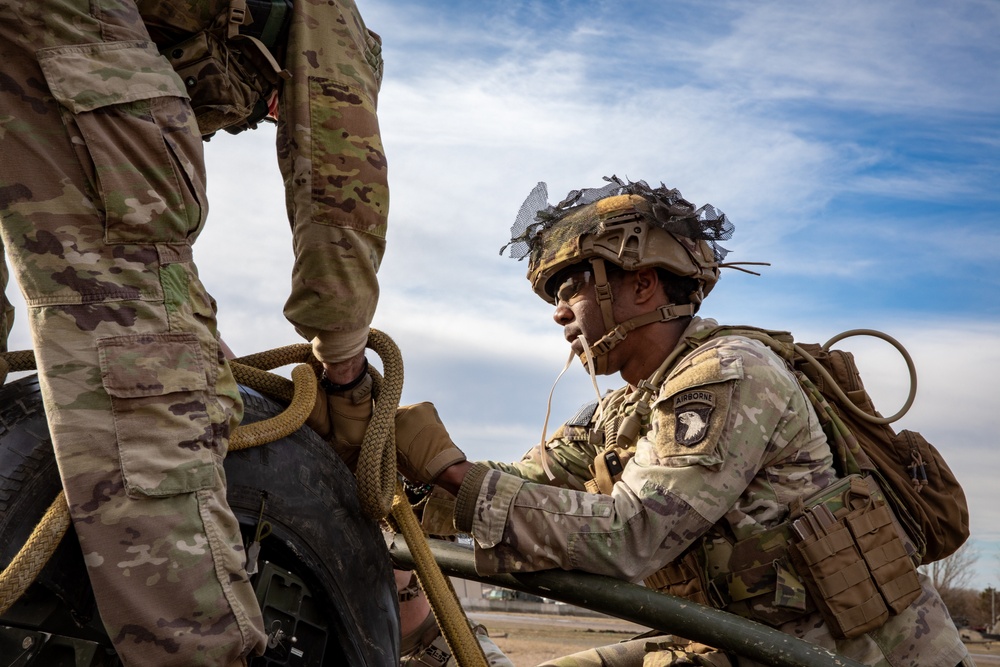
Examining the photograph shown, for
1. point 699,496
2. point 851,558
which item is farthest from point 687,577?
point 851,558

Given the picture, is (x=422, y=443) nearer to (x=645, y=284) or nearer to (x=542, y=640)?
(x=645, y=284)

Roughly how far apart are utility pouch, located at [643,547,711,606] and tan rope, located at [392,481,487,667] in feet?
2.84

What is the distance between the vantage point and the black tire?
198 centimetres

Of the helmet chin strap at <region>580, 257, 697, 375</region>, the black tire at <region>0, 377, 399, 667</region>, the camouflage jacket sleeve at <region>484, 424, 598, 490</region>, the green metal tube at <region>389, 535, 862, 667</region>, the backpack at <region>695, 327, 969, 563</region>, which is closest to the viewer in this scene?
the black tire at <region>0, 377, 399, 667</region>

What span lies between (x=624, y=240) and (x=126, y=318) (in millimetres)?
2373

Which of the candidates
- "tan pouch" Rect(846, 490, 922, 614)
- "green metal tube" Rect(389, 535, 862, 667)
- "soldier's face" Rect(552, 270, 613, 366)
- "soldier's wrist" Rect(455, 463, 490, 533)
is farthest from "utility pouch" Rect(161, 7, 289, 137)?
"tan pouch" Rect(846, 490, 922, 614)

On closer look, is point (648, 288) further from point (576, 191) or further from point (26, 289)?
point (26, 289)

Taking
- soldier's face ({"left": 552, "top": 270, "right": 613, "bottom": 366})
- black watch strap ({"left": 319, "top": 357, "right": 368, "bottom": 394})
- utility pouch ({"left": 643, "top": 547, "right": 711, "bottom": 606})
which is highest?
soldier's face ({"left": 552, "top": 270, "right": 613, "bottom": 366})

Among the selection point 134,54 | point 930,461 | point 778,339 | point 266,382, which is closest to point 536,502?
point 266,382

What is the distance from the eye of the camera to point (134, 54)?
83.0 inches

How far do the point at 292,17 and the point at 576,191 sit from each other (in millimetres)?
1978

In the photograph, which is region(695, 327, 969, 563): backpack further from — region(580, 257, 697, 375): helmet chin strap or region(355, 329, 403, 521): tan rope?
region(355, 329, 403, 521): tan rope

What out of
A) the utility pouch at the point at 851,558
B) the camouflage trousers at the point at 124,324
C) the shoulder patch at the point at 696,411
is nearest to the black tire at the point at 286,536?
the camouflage trousers at the point at 124,324

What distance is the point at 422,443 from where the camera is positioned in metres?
3.10
